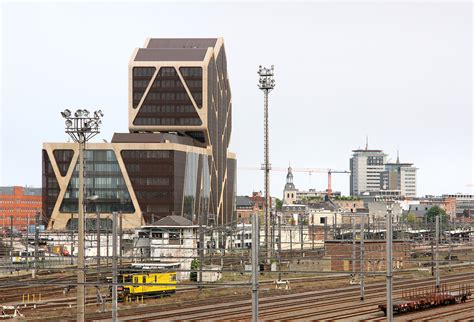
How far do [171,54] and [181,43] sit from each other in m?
15.4

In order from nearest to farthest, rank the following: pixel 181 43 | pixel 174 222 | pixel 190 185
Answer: pixel 174 222, pixel 190 185, pixel 181 43

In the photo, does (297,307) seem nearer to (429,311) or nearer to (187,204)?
(429,311)

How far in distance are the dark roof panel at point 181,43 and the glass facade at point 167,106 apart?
17.7 metres

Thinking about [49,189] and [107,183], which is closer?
[107,183]

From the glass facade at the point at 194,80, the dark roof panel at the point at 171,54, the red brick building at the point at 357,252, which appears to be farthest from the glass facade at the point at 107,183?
→ the red brick building at the point at 357,252

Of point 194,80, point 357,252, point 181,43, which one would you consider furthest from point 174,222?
point 181,43

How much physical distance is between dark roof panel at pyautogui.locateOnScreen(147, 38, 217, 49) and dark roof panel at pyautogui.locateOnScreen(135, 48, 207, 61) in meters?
10.7

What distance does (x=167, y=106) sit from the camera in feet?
534

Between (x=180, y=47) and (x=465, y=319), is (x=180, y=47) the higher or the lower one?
the higher one

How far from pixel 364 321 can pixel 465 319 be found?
6.18 m

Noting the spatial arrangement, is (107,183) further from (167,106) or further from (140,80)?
(140,80)

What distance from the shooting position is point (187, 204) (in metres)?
151

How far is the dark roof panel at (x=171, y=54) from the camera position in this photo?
16200 cm

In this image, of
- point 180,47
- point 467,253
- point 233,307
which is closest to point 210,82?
point 180,47
